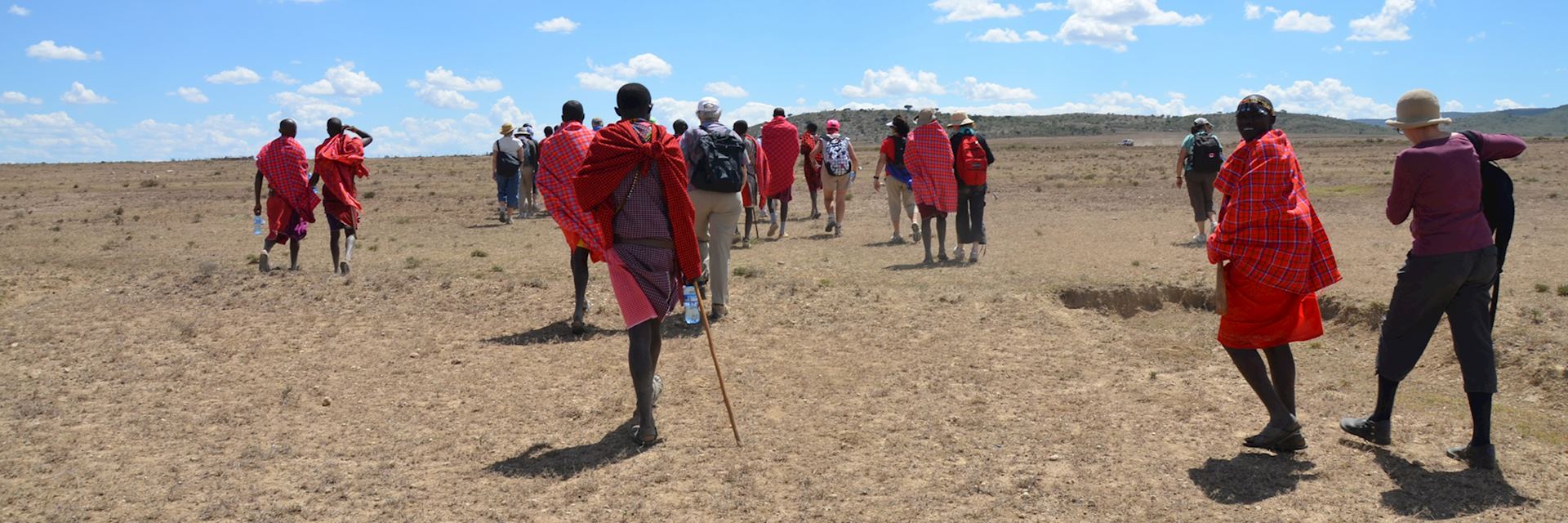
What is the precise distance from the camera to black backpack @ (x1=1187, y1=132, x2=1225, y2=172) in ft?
42.0

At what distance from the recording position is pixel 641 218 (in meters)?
5.68

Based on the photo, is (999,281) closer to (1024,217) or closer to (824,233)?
(824,233)

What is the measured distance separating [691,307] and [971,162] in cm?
406

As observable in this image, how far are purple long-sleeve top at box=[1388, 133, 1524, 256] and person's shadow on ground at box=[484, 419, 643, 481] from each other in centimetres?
378

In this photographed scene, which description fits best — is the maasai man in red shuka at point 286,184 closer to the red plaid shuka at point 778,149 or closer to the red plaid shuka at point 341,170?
the red plaid shuka at point 341,170

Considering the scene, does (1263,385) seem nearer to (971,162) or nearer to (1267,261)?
(1267,261)

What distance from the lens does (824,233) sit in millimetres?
15984

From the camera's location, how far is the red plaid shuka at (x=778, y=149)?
1377cm

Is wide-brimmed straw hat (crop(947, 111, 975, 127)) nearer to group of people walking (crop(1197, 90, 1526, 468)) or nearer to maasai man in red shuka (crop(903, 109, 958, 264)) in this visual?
maasai man in red shuka (crop(903, 109, 958, 264))

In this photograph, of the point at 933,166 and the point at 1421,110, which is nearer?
the point at 1421,110

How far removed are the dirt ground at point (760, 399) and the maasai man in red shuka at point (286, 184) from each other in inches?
22.7

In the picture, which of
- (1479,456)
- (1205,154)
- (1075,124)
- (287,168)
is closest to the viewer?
(1479,456)

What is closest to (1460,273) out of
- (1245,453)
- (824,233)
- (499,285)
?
(1245,453)

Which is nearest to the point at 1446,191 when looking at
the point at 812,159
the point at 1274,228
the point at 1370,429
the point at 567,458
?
the point at 1274,228
